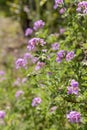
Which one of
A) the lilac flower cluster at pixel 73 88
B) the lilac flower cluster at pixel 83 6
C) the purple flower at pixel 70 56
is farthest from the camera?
the purple flower at pixel 70 56

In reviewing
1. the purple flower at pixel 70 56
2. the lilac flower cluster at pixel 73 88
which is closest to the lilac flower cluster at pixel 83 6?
the purple flower at pixel 70 56

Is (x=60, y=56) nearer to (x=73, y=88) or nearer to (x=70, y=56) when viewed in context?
(x=70, y=56)

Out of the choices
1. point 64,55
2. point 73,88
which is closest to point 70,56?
point 64,55

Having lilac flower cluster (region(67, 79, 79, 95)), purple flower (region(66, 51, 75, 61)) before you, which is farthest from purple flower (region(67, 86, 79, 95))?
purple flower (region(66, 51, 75, 61))

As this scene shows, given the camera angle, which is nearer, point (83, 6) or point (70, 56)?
point (83, 6)

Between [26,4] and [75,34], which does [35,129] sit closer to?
[75,34]

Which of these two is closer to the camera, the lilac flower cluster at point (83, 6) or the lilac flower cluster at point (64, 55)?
the lilac flower cluster at point (83, 6)

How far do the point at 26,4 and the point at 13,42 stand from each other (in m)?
0.80

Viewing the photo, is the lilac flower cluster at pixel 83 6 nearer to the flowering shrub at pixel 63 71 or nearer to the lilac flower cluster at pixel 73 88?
the flowering shrub at pixel 63 71

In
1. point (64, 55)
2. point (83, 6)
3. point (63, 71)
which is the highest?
point (83, 6)

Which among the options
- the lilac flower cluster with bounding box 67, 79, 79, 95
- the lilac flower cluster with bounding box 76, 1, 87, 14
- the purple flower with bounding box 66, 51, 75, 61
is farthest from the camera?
the purple flower with bounding box 66, 51, 75, 61

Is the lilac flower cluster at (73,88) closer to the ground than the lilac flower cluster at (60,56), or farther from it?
closer to the ground

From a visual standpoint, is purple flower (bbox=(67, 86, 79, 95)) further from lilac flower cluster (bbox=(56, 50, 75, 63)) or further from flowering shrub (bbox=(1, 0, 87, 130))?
lilac flower cluster (bbox=(56, 50, 75, 63))

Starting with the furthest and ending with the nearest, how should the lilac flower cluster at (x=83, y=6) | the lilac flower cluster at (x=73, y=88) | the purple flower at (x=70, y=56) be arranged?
the purple flower at (x=70, y=56)
the lilac flower cluster at (x=83, y=6)
the lilac flower cluster at (x=73, y=88)
